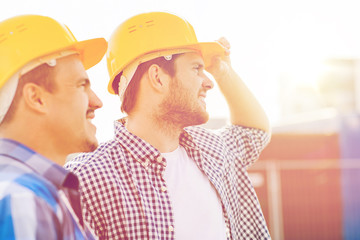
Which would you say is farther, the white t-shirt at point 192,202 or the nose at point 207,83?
the nose at point 207,83

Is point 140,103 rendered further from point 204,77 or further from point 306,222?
point 306,222

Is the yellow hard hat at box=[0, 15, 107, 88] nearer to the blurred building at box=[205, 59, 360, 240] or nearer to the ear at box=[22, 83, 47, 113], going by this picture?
the ear at box=[22, 83, 47, 113]

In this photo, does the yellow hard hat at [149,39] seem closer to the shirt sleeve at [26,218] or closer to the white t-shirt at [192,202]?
the white t-shirt at [192,202]

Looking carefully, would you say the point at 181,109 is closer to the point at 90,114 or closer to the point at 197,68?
the point at 197,68

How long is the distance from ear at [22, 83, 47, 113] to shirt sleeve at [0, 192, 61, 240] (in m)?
0.47

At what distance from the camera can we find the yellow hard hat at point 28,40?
1769mm

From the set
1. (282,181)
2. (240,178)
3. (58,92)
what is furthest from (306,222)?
(58,92)

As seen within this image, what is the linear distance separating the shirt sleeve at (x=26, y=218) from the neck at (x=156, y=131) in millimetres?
1452

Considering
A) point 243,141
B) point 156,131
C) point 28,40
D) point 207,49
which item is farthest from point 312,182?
point 28,40

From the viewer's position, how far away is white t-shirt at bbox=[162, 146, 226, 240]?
8.01 ft

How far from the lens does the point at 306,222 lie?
1151cm

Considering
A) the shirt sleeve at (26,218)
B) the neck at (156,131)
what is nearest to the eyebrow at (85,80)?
the shirt sleeve at (26,218)

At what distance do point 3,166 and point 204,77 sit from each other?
1638 mm

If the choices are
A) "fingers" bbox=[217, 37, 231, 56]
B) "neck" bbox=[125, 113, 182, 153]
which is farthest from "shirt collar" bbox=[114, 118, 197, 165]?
"fingers" bbox=[217, 37, 231, 56]
